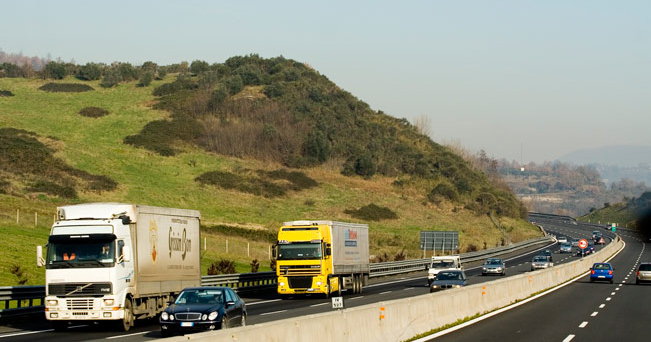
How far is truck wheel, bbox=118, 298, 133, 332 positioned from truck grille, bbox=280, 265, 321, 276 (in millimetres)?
14071

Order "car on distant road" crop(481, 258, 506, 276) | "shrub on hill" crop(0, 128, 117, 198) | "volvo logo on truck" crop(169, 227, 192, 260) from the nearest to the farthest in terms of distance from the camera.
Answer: "volvo logo on truck" crop(169, 227, 192, 260) → "car on distant road" crop(481, 258, 506, 276) → "shrub on hill" crop(0, 128, 117, 198)

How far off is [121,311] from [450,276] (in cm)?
1764

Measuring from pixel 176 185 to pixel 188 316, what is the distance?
254 feet

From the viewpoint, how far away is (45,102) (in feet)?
411

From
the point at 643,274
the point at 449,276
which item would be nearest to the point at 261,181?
the point at 643,274

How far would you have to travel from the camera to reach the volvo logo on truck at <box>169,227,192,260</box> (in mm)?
28219

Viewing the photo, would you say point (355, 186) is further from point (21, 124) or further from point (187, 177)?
point (21, 124)

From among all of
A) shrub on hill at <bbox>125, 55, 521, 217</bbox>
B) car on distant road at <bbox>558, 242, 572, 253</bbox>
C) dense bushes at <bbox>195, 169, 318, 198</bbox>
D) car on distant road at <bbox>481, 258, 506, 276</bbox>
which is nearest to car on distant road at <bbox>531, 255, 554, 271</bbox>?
car on distant road at <bbox>481, 258, 506, 276</bbox>

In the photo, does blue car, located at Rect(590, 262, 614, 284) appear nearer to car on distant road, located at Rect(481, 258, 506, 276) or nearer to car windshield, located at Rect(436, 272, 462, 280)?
car on distant road, located at Rect(481, 258, 506, 276)

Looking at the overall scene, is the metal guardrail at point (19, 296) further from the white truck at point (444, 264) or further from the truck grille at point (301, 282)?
the white truck at point (444, 264)

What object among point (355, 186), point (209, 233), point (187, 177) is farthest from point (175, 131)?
point (209, 233)

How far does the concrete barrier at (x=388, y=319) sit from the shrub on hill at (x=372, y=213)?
64.9m

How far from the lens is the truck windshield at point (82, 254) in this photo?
950 inches

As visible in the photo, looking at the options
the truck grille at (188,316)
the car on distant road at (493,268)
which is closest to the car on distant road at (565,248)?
the car on distant road at (493,268)
